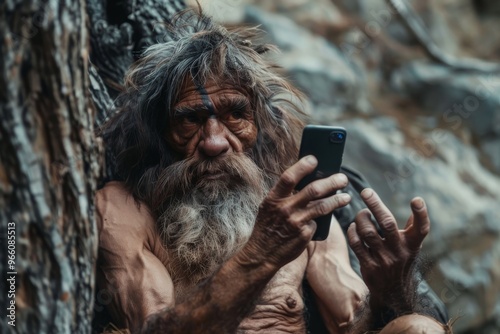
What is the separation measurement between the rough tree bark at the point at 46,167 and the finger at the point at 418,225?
127 cm

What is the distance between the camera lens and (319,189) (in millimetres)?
2869

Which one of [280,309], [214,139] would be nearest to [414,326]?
[280,309]

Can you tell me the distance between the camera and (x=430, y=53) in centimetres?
904

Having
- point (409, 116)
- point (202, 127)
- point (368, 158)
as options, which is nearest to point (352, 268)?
point (202, 127)

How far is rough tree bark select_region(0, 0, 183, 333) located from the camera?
7.46 feet

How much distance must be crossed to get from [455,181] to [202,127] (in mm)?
4753

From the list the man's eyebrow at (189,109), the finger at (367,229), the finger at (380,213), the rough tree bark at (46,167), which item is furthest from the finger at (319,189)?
the man's eyebrow at (189,109)

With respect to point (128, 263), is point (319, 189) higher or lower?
higher

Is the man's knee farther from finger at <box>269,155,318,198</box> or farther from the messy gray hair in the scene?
the messy gray hair

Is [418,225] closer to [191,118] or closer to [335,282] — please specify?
[335,282]

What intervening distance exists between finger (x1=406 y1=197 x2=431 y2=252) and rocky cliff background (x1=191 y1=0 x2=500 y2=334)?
3816 millimetres

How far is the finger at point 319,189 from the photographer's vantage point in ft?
9.42

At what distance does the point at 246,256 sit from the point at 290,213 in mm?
235

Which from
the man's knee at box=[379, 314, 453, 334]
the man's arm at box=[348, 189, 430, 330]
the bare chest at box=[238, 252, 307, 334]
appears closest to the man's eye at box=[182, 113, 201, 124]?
the bare chest at box=[238, 252, 307, 334]
